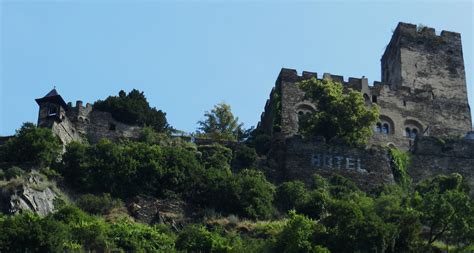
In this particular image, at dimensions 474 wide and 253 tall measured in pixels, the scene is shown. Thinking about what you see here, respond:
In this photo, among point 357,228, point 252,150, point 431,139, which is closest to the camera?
point 357,228

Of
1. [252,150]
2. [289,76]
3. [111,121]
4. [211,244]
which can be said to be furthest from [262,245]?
[289,76]

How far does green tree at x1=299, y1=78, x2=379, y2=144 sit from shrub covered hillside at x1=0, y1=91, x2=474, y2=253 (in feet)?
8.00

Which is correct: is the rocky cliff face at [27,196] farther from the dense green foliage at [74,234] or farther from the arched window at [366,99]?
the arched window at [366,99]

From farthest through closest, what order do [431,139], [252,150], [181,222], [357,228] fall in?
[431,139], [252,150], [181,222], [357,228]

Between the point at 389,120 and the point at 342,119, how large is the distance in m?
7.43

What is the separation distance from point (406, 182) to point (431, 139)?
385cm

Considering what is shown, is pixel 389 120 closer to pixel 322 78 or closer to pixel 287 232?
pixel 322 78

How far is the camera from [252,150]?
59281 mm

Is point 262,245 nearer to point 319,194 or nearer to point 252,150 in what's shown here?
point 319,194

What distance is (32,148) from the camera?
53.0 m

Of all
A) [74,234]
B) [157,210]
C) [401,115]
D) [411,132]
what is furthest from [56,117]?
[411,132]

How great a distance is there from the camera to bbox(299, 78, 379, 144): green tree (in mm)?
60938

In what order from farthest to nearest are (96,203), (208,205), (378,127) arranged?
1. (378,127)
2. (208,205)
3. (96,203)

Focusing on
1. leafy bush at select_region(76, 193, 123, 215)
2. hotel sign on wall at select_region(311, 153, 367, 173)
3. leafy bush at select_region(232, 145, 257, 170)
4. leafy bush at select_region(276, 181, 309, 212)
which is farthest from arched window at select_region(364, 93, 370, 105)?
leafy bush at select_region(76, 193, 123, 215)
